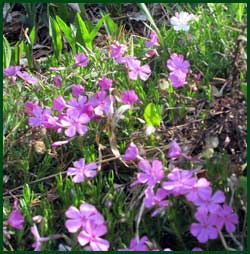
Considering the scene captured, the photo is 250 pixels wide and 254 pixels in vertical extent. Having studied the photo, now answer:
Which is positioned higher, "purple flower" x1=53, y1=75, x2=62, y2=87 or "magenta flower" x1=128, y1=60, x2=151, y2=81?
"magenta flower" x1=128, y1=60, x2=151, y2=81

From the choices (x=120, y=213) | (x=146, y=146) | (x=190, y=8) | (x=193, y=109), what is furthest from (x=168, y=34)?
(x=120, y=213)

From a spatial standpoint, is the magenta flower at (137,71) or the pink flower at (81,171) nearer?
the pink flower at (81,171)

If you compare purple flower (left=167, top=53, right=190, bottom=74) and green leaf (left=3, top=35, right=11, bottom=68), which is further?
green leaf (left=3, top=35, right=11, bottom=68)

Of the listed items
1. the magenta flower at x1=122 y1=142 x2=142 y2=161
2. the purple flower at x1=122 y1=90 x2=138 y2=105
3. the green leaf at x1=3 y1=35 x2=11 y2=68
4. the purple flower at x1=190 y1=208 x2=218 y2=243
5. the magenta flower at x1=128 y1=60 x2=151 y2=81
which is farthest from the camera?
the green leaf at x1=3 y1=35 x2=11 y2=68

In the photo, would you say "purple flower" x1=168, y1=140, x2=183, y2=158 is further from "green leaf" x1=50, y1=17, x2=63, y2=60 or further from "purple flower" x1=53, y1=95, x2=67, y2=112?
"green leaf" x1=50, y1=17, x2=63, y2=60

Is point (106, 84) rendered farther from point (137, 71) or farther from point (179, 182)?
point (179, 182)

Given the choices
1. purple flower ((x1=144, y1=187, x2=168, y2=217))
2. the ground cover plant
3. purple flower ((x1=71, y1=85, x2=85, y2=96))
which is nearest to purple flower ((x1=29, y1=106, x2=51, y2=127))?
the ground cover plant

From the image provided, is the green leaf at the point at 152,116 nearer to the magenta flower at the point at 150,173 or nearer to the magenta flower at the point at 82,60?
the magenta flower at the point at 150,173

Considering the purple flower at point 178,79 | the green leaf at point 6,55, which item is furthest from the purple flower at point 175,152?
the green leaf at point 6,55
